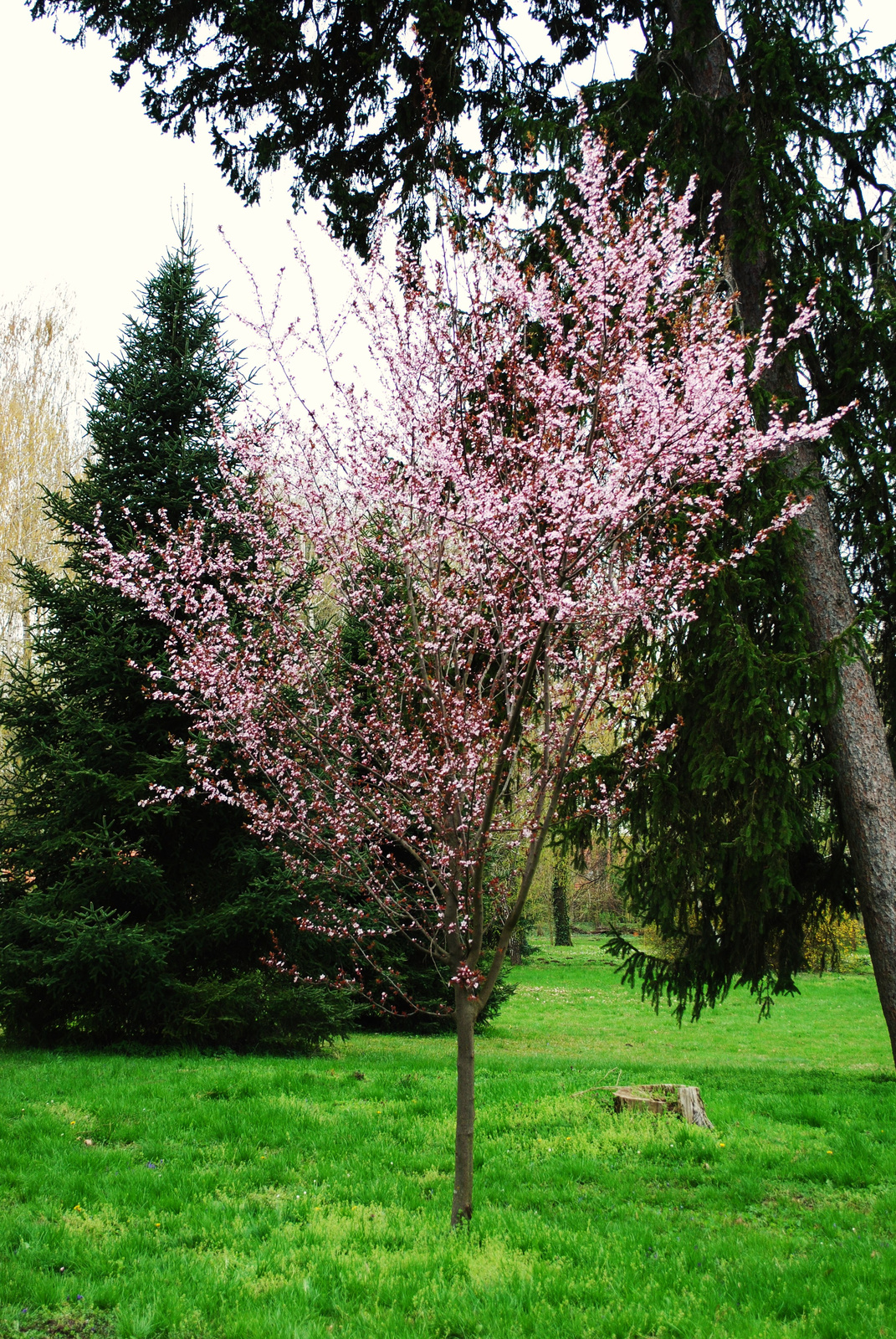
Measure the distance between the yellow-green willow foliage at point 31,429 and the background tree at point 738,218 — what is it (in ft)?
36.6

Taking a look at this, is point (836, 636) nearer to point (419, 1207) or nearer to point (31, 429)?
point (419, 1207)

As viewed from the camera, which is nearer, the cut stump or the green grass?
the green grass

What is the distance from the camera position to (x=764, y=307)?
7664 mm

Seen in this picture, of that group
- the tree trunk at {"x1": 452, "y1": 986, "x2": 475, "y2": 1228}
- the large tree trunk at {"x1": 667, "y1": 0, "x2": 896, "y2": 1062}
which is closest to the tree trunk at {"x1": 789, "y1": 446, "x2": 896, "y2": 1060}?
the large tree trunk at {"x1": 667, "y1": 0, "x2": 896, "y2": 1062}

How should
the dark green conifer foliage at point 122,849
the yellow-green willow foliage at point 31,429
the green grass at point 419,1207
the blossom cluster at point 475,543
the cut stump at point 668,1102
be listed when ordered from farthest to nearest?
the yellow-green willow foliage at point 31,429
the dark green conifer foliage at point 122,849
the cut stump at point 668,1102
the blossom cluster at point 475,543
the green grass at point 419,1207

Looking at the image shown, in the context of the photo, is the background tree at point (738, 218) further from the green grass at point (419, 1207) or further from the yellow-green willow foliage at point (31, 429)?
the yellow-green willow foliage at point (31, 429)

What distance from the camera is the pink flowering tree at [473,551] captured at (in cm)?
436

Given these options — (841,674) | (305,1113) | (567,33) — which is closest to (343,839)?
(305,1113)

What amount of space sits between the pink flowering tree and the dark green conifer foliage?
11.7ft

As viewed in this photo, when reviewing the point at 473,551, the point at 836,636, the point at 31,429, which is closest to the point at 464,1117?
the point at 473,551

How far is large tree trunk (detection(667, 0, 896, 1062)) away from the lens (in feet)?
22.7

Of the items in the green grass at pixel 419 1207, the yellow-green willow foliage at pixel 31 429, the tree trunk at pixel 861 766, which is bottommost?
the green grass at pixel 419 1207

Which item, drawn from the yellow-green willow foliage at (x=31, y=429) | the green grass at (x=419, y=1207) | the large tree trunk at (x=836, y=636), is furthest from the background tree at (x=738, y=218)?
the yellow-green willow foliage at (x=31, y=429)

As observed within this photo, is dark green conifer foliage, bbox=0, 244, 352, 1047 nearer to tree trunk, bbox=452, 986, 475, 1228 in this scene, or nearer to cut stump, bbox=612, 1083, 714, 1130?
cut stump, bbox=612, 1083, 714, 1130
